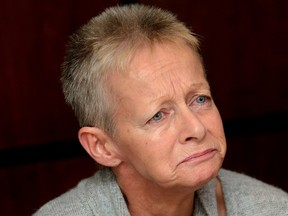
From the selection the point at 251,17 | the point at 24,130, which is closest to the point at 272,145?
the point at 251,17

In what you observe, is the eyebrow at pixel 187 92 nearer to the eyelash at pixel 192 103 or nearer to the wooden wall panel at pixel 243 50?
the eyelash at pixel 192 103

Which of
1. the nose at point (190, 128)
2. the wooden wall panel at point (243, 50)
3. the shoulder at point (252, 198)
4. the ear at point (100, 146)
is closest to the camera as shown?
the nose at point (190, 128)

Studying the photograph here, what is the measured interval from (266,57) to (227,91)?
0.27m

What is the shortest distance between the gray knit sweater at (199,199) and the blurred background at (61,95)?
69 cm

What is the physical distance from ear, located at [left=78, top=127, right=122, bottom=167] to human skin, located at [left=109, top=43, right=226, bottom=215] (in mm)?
63

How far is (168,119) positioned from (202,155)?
0.46ft

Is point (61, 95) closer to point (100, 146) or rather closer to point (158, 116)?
point (100, 146)

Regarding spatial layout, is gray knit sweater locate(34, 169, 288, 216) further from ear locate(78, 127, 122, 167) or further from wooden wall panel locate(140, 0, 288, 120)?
wooden wall panel locate(140, 0, 288, 120)

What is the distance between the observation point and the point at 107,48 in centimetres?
155

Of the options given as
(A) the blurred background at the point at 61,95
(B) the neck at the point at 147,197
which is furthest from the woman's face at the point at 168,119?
(A) the blurred background at the point at 61,95

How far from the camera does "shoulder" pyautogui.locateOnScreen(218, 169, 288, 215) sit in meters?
1.79

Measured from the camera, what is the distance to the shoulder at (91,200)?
167 cm

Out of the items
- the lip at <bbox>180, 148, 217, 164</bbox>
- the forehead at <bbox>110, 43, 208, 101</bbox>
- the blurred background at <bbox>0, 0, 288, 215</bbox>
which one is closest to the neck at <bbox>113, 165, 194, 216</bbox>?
the lip at <bbox>180, 148, 217, 164</bbox>

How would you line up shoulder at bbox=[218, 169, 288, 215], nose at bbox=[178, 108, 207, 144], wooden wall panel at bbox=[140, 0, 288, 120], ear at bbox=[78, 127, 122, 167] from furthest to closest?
wooden wall panel at bbox=[140, 0, 288, 120]
shoulder at bbox=[218, 169, 288, 215]
ear at bbox=[78, 127, 122, 167]
nose at bbox=[178, 108, 207, 144]
